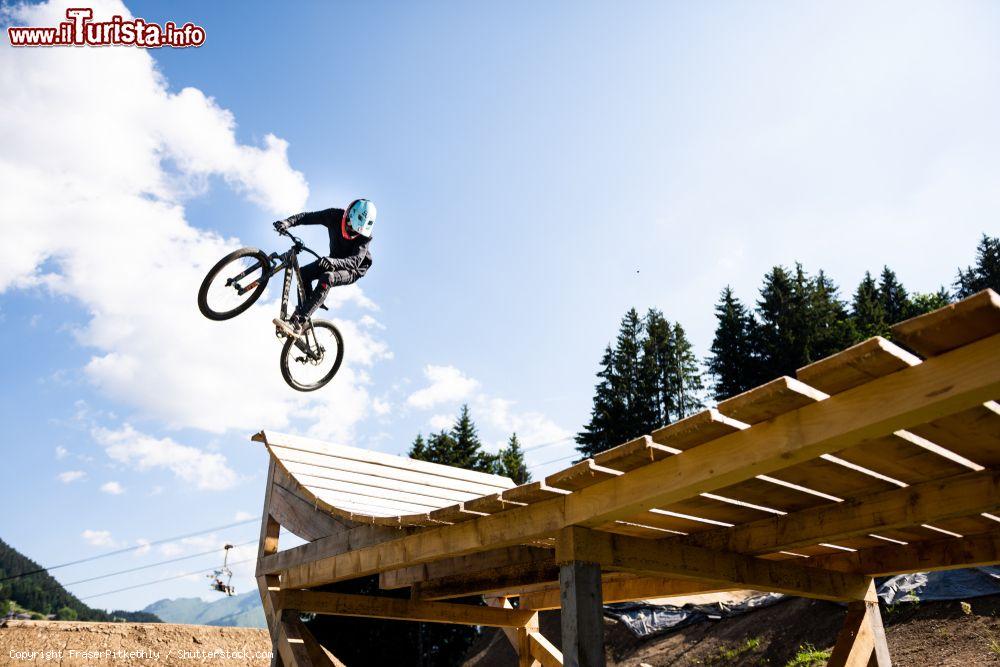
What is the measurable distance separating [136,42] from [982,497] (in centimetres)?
938

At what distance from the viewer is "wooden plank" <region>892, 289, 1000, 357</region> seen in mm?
2177

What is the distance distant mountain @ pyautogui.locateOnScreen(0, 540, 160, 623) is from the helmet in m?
142

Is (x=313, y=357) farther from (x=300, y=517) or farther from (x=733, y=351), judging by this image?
(x=733, y=351)

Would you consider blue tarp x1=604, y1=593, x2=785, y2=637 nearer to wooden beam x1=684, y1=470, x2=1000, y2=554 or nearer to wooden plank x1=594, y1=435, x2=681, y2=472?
wooden beam x1=684, y1=470, x2=1000, y2=554

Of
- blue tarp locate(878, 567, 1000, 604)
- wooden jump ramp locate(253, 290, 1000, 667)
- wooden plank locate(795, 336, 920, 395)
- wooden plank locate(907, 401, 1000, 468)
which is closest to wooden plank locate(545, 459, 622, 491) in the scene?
wooden jump ramp locate(253, 290, 1000, 667)

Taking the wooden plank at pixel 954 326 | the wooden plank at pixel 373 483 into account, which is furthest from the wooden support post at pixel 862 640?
the wooden plank at pixel 954 326

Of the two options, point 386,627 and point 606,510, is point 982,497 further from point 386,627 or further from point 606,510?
point 386,627

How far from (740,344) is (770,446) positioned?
35.8m

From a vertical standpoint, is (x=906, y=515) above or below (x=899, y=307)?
below

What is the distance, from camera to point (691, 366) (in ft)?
143

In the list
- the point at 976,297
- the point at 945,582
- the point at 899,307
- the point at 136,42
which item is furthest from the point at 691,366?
the point at 976,297

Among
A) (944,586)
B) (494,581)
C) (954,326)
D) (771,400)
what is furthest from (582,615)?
(944,586)

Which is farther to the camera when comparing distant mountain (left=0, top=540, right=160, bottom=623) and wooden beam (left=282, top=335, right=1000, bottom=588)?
distant mountain (left=0, top=540, right=160, bottom=623)

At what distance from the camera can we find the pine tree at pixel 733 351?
35.1 metres
